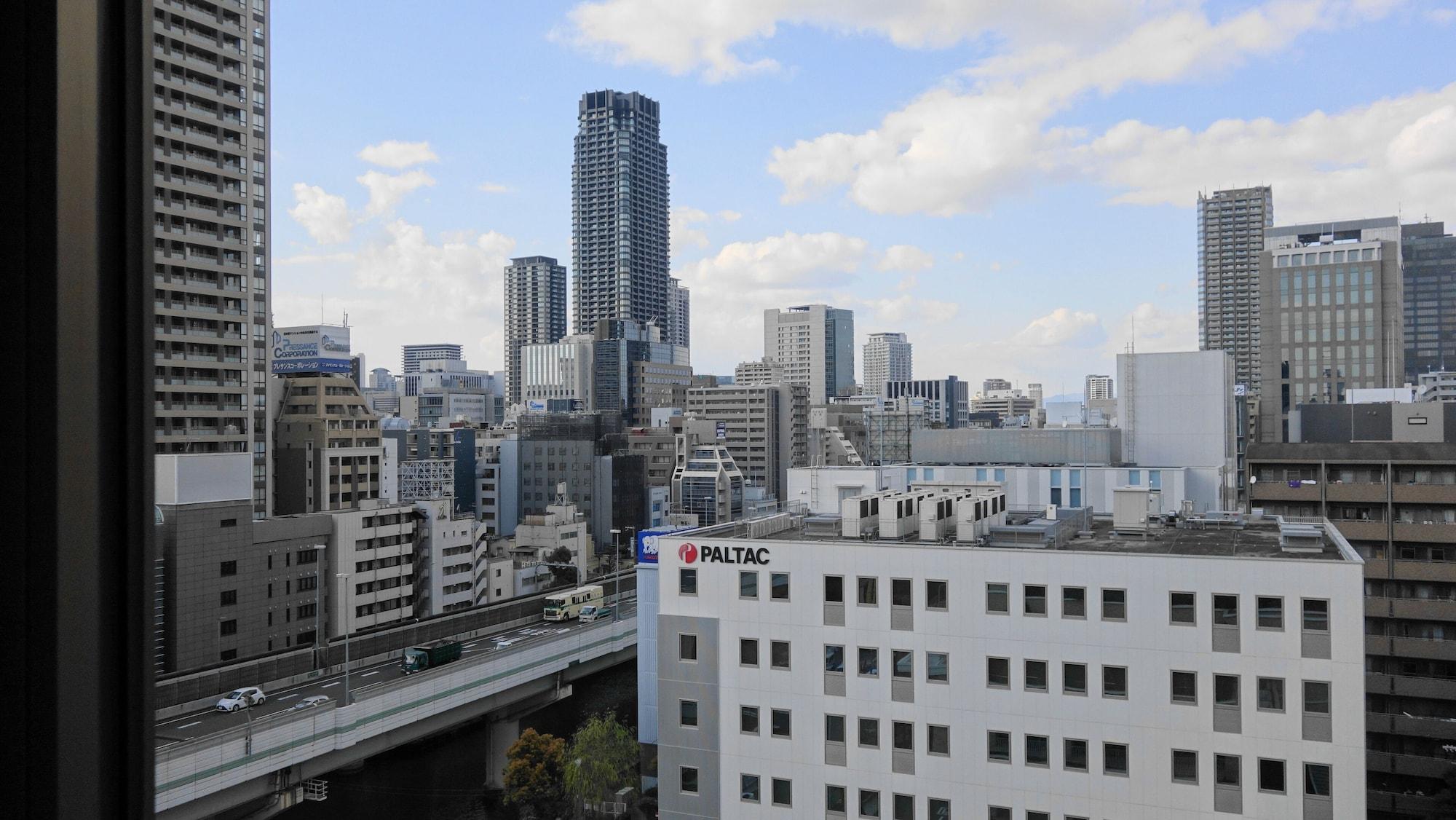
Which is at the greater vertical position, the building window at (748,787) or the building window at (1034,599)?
the building window at (1034,599)

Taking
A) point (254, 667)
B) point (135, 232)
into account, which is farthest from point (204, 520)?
point (135, 232)

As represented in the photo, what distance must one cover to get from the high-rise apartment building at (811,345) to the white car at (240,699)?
183 feet

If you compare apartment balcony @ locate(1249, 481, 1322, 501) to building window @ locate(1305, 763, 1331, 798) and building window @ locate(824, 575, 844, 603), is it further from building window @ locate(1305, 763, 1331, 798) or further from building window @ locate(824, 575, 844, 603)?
building window @ locate(824, 575, 844, 603)

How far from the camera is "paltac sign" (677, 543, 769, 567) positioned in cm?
746

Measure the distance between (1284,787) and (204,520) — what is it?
1238 centimetres

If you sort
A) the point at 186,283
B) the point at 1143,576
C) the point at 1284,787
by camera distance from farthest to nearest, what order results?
the point at 186,283
the point at 1143,576
the point at 1284,787

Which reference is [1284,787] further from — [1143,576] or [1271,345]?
[1271,345]

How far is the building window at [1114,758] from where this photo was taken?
20.4 ft

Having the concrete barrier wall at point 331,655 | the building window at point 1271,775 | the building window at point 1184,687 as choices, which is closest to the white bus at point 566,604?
the concrete barrier wall at point 331,655

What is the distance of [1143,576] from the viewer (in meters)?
6.34

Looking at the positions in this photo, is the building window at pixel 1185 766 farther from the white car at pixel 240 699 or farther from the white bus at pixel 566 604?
the white bus at pixel 566 604

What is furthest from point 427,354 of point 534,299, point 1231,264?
point 1231,264

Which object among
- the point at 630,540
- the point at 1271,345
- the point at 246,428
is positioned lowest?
the point at 630,540

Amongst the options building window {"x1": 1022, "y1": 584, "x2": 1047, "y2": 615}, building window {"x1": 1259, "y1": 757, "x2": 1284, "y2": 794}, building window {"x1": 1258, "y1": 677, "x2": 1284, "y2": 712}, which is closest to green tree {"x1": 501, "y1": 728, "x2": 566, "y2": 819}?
building window {"x1": 1022, "y1": 584, "x2": 1047, "y2": 615}
